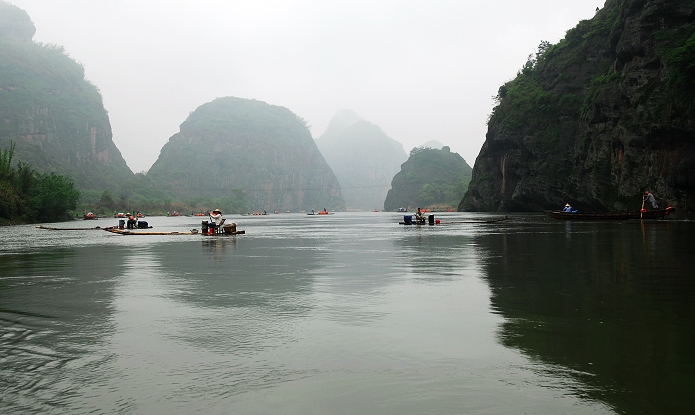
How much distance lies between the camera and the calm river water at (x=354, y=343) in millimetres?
5219

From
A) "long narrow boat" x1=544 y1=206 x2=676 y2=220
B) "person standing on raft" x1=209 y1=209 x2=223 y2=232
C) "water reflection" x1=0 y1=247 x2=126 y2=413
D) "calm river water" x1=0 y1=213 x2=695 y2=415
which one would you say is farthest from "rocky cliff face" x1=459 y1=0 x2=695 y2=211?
"water reflection" x1=0 y1=247 x2=126 y2=413

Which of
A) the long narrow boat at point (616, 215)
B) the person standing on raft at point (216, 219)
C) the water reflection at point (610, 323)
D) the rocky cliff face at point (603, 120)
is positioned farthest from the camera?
the rocky cliff face at point (603, 120)

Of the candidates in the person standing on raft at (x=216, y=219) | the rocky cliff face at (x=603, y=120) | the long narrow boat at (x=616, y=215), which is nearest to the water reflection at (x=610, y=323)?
the person standing on raft at (x=216, y=219)

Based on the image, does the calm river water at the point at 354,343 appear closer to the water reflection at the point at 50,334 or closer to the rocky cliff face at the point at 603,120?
the water reflection at the point at 50,334

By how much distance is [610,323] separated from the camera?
826 cm

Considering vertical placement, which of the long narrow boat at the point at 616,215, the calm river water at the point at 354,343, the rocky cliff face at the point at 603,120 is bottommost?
the calm river water at the point at 354,343

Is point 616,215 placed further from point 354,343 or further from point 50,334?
point 50,334

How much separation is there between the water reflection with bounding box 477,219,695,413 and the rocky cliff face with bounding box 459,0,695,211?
50.3m

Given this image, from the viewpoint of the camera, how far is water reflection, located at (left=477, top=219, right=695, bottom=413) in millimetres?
5457

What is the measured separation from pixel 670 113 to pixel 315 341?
64179 millimetres

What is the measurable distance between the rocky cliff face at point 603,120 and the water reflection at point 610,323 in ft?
165

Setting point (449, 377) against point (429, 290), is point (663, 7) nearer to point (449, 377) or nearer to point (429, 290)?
point (429, 290)

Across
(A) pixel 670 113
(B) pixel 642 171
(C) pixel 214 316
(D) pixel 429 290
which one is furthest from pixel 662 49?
(C) pixel 214 316

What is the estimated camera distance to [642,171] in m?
66.9
